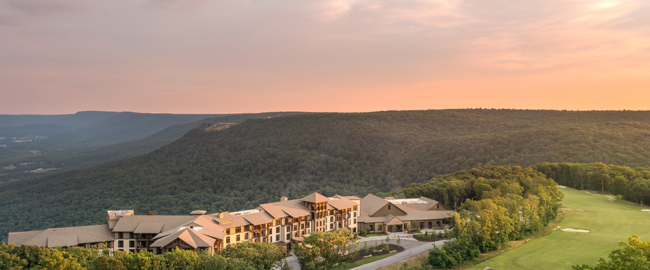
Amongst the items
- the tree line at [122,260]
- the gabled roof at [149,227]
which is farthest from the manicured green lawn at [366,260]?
the gabled roof at [149,227]

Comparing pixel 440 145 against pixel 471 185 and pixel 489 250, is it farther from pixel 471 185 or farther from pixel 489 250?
pixel 489 250

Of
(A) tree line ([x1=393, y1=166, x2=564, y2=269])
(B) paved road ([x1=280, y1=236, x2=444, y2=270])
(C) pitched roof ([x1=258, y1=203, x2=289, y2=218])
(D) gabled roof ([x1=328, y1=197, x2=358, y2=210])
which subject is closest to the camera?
(B) paved road ([x1=280, y1=236, x2=444, y2=270])

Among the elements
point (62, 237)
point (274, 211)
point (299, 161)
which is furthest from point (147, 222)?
point (299, 161)

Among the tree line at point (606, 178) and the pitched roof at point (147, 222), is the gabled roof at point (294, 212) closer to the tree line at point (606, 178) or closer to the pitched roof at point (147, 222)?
the pitched roof at point (147, 222)

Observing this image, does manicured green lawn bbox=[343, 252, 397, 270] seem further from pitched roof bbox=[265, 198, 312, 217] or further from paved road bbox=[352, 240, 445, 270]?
pitched roof bbox=[265, 198, 312, 217]

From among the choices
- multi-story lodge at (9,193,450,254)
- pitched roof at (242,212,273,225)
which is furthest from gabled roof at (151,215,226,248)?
pitched roof at (242,212,273,225)

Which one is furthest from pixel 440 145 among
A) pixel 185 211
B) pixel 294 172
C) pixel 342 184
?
pixel 185 211
